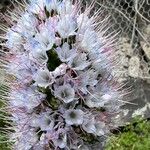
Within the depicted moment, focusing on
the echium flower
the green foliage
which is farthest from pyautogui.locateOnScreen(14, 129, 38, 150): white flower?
the green foliage

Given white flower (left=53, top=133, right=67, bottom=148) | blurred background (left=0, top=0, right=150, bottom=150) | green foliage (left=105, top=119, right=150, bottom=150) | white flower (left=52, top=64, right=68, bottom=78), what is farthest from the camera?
blurred background (left=0, top=0, right=150, bottom=150)

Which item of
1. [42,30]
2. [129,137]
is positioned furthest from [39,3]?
[129,137]

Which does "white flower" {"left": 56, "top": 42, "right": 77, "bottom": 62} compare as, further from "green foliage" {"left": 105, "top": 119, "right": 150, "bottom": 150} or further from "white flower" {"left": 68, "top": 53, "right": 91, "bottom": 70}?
"green foliage" {"left": 105, "top": 119, "right": 150, "bottom": 150}

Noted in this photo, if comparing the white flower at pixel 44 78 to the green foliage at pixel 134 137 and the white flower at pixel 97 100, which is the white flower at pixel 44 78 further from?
the green foliage at pixel 134 137

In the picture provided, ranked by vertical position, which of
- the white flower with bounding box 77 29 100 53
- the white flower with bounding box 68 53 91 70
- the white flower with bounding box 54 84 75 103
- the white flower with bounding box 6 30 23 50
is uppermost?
the white flower with bounding box 77 29 100 53

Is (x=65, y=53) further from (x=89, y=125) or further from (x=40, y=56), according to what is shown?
(x=89, y=125)

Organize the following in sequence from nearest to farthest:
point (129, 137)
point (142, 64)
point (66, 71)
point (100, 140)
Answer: point (66, 71), point (100, 140), point (129, 137), point (142, 64)

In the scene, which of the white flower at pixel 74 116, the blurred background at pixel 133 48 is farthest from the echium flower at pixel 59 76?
the blurred background at pixel 133 48

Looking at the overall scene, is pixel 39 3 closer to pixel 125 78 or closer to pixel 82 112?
pixel 82 112
